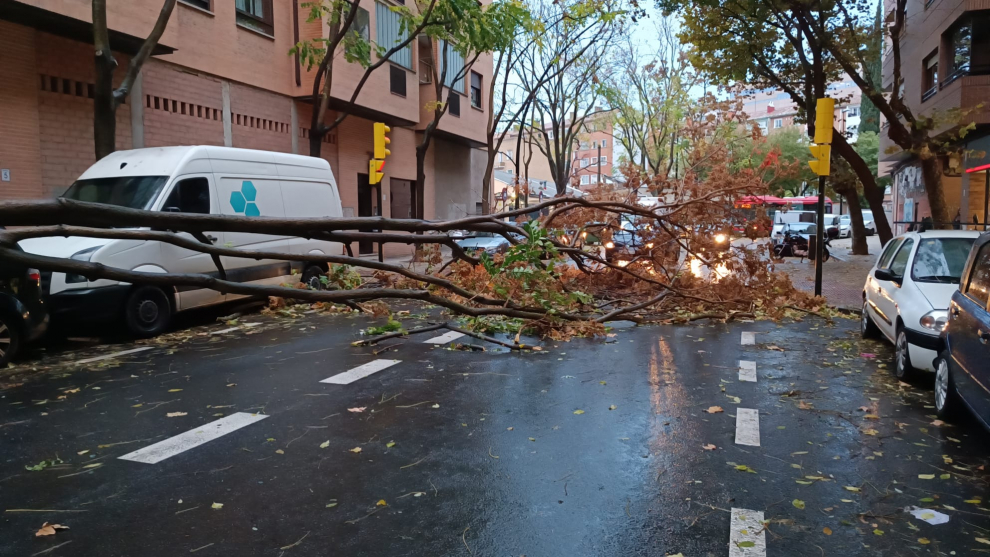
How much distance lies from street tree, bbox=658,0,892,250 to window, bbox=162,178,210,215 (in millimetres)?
12211

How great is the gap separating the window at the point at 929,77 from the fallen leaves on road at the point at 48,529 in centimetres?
2760

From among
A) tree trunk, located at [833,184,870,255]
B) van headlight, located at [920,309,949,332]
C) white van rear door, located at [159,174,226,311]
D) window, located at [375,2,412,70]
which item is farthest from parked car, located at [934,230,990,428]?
window, located at [375,2,412,70]

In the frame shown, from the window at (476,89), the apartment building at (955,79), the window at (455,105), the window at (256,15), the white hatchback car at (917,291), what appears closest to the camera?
the white hatchback car at (917,291)

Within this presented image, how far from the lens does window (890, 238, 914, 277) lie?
8.02 meters

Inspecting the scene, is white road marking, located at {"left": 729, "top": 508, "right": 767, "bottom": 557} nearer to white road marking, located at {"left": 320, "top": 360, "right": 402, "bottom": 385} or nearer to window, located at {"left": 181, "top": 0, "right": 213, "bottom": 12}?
white road marking, located at {"left": 320, "top": 360, "right": 402, "bottom": 385}

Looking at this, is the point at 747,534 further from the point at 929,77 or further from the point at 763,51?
the point at 929,77

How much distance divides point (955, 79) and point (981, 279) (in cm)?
1987

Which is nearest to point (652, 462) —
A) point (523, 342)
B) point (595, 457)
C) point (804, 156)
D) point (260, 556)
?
point (595, 457)

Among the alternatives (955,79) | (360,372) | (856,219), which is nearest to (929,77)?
(955,79)

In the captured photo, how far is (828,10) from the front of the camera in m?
16.4

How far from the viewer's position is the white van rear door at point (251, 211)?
1059 cm

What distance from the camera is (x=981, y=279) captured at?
5.25 m

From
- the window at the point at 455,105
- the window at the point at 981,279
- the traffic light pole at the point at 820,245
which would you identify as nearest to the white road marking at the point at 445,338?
the window at the point at 981,279

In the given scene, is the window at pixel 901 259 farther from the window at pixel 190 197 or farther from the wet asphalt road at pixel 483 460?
the window at pixel 190 197
